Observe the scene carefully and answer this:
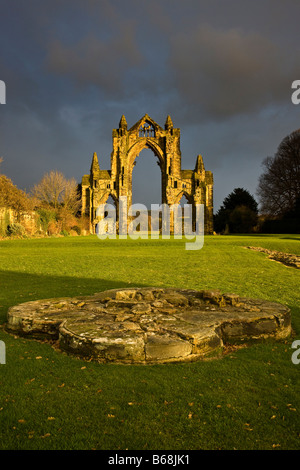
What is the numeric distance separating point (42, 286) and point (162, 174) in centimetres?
4081

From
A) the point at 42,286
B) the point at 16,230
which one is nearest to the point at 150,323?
the point at 42,286

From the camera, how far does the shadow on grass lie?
709 cm

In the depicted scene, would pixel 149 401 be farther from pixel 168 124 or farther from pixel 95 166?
pixel 168 124

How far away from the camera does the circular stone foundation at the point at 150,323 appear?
3.55 meters

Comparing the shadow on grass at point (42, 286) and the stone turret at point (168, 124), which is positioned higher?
the stone turret at point (168, 124)

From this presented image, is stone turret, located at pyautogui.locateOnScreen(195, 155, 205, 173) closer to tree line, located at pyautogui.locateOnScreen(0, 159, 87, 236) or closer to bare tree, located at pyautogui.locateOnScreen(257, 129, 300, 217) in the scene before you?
bare tree, located at pyautogui.locateOnScreen(257, 129, 300, 217)

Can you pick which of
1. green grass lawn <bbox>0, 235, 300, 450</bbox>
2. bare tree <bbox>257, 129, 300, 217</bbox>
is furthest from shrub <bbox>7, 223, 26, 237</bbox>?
bare tree <bbox>257, 129, 300, 217</bbox>

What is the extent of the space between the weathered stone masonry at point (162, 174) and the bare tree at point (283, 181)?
27.1 feet

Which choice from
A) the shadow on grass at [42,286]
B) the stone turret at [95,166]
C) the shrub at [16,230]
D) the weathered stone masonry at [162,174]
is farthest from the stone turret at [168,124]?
the shadow on grass at [42,286]

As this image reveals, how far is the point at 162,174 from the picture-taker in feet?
156

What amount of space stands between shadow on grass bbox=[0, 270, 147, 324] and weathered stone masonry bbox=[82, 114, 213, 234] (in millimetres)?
35545

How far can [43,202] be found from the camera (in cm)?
4191

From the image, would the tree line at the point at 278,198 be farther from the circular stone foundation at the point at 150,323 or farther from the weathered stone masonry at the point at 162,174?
the circular stone foundation at the point at 150,323
